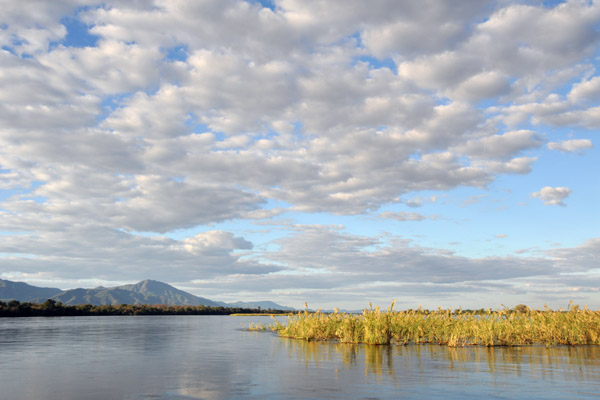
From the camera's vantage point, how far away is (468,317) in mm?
36500

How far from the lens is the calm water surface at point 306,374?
52.2 feet

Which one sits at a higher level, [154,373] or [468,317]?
[468,317]

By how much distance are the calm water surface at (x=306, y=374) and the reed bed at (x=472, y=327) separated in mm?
3616

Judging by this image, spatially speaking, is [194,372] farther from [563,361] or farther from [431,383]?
[563,361]

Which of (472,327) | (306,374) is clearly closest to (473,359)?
(472,327)

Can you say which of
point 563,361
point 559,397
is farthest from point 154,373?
point 563,361

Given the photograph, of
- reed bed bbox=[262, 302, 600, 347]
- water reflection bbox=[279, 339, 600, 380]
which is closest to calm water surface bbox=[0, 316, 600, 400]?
water reflection bbox=[279, 339, 600, 380]

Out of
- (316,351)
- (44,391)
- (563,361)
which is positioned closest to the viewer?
(44,391)

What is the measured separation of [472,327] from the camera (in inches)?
1373

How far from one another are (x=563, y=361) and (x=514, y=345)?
437 inches

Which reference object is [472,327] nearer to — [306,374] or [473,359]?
[473,359]

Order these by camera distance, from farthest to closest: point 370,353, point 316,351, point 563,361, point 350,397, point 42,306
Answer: point 42,306, point 316,351, point 370,353, point 563,361, point 350,397

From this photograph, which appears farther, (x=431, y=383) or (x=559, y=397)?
(x=431, y=383)

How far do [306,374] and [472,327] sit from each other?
777 inches
